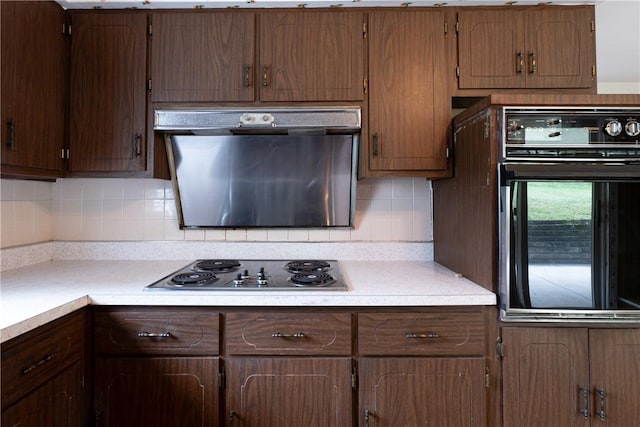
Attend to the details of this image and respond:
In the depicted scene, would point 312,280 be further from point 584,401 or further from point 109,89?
point 109,89

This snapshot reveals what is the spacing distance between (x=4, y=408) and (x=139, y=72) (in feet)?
4.60

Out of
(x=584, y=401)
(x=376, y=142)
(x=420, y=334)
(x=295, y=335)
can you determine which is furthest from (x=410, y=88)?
(x=584, y=401)

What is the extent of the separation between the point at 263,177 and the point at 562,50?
1593 millimetres

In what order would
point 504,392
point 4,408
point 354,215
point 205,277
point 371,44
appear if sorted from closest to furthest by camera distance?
point 4,408, point 504,392, point 205,277, point 371,44, point 354,215

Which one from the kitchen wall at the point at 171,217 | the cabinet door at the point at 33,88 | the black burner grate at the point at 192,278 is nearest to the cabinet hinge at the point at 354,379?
the black burner grate at the point at 192,278

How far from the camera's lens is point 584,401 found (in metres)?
1.24

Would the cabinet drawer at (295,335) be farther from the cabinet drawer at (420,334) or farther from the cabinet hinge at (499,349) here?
the cabinet hinge at (499,349)

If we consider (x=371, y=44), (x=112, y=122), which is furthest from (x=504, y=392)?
(x=112, y=122)

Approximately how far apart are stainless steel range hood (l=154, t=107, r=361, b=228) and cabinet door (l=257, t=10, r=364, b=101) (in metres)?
0.21

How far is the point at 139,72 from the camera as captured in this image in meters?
1.61

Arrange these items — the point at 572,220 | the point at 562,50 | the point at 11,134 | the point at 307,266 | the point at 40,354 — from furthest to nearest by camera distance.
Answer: the point at 307,266 → the point at 562,50 → the point at 11,134 → the point at 572,220 → the point at 40,354

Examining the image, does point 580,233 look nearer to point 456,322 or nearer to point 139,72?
point 456,322

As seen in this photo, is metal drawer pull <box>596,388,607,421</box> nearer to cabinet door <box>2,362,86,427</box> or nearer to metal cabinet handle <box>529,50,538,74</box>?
metal cabinet handle <box>529,50,538,74</box>

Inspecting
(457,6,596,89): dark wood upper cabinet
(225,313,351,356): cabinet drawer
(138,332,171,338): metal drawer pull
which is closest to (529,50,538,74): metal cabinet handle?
(457,6,596,89): dark wood upper cabinet
